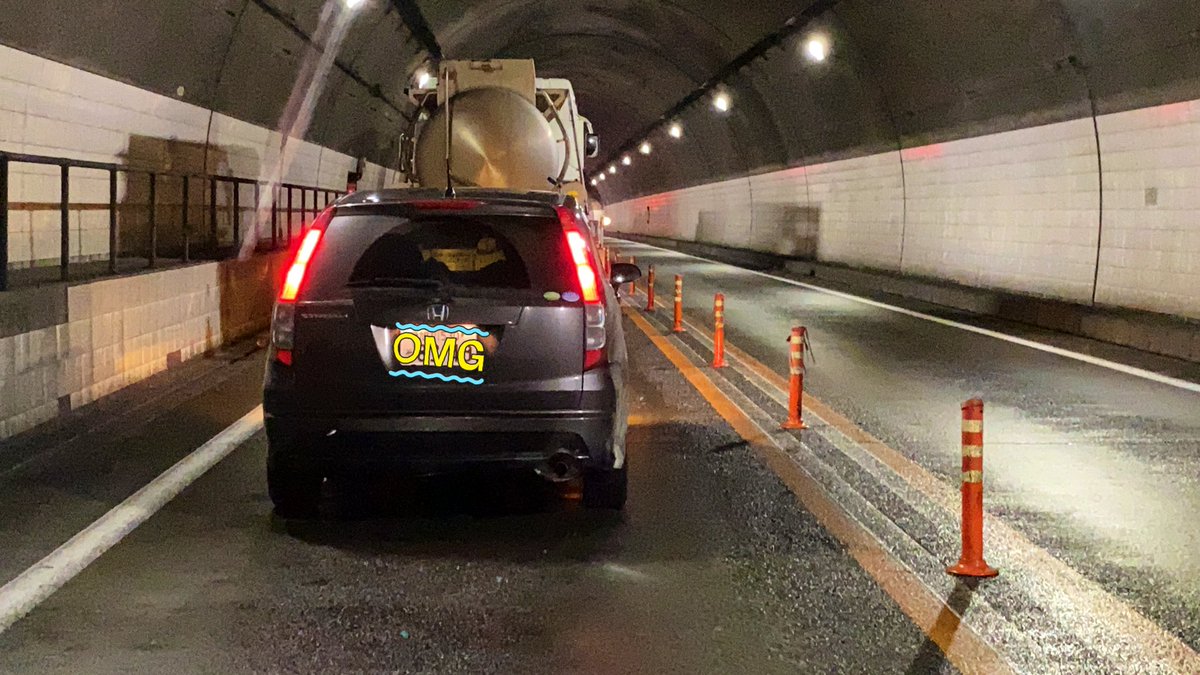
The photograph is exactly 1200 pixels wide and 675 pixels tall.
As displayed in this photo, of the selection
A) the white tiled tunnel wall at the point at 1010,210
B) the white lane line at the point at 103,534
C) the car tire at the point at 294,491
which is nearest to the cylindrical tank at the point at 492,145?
the white lane line at the point at 103,534

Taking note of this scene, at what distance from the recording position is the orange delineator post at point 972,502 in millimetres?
6055

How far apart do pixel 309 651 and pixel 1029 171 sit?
17792 mm

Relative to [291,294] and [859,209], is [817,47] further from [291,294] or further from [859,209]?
[291,294]

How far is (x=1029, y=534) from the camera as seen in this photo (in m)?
6.89

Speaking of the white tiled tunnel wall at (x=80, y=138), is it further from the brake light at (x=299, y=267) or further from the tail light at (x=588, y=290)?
the tail light at (x=588, y=290)

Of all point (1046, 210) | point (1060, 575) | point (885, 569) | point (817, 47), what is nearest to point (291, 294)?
point (885, 569)

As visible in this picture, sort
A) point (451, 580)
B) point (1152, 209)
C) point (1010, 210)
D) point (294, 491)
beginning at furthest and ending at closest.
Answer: point (1010, 210), point (1152, 209), point (294, 491), point (451, 580)

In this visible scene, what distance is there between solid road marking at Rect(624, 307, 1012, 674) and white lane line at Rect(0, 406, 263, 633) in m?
3.61

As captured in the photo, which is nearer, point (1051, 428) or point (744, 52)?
point (1051, 428)

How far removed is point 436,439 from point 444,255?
3.21 ft

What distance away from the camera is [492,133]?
16125 millimetres

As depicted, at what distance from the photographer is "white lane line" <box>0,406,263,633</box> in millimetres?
5586

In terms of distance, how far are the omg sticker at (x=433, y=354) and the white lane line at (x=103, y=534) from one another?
1.68m

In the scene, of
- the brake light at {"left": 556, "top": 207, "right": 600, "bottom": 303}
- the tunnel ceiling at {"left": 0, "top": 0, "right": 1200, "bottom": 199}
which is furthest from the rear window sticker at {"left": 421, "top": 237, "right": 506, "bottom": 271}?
the tunnel ceiling at {"left": 0, "top": 0, "right": 1200, "bottom": 199}
